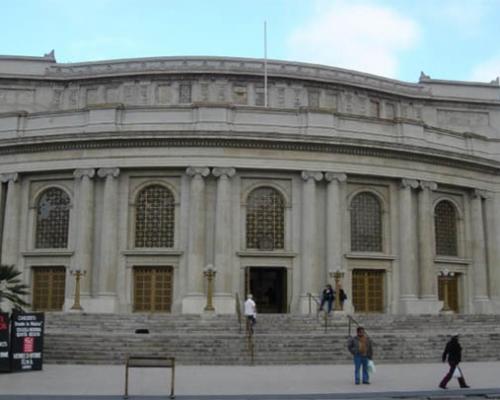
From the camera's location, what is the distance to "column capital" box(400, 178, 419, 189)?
35.5 metres

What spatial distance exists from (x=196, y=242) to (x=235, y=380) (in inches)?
609

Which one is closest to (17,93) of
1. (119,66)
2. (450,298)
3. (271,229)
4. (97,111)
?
(119,66)

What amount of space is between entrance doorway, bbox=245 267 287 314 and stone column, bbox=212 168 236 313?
261 centimetres

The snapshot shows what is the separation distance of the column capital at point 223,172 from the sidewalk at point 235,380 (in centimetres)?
1366

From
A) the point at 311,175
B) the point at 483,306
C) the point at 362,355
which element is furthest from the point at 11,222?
the point at 483,306

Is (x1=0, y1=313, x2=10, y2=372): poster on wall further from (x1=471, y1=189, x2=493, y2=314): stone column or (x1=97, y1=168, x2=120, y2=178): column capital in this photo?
(x1=471, y1=189, x2=493, y2=314): stone column

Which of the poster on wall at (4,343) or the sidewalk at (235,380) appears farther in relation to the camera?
the poster on wall at (4,343)

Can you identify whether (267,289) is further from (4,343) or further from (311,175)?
(4,343)

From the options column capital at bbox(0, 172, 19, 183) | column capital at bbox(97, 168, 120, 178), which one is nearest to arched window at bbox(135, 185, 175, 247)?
column capital at bbox(97, 168, 120, 178)

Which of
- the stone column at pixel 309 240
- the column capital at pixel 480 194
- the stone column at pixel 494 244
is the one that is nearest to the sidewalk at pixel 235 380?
the stone column at pixel 309 240

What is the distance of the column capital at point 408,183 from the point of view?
3547 centimetres

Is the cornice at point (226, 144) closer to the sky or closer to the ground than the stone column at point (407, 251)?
closer to the sky

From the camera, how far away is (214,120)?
33.5 m

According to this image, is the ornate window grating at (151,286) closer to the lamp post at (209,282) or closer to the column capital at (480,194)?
the lamp post at (209,282)
